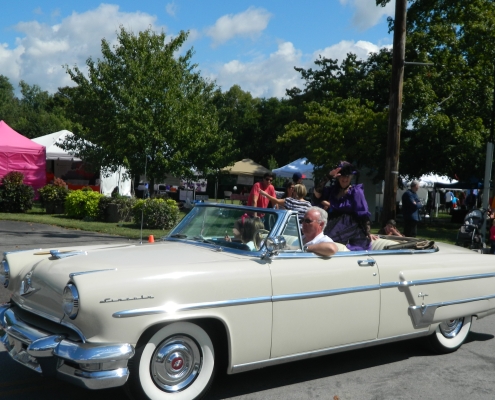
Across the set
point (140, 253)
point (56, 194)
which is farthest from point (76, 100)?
point (140, 253)

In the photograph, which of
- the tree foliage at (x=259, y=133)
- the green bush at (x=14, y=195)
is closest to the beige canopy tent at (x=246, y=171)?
the green bush at (x=14, y=195)

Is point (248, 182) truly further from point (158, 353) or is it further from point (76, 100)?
point (158, 353)

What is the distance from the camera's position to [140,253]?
495 centimetres

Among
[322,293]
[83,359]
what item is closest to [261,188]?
[322,293]

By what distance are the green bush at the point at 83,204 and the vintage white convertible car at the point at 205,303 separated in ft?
48.3

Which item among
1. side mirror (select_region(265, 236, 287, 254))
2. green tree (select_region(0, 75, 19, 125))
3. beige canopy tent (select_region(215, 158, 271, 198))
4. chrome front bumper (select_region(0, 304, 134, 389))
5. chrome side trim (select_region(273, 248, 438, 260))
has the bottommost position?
chrome front bumper (select_region(0, 304, 134, 389))

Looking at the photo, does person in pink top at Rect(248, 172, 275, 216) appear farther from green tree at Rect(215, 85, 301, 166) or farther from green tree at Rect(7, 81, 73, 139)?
green tree at Rect(215, 85, 301, 166)

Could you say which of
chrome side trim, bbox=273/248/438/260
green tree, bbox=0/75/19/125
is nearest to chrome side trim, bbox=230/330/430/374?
chrome side trim, bbox=273/248/438/260

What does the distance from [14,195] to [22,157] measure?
4325mm

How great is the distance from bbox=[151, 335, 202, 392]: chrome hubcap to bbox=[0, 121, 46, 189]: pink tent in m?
22.3

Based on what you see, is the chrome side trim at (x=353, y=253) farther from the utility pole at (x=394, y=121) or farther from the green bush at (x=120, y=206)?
the green bush at (x=120, y=206)

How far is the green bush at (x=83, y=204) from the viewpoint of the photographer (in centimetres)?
1991

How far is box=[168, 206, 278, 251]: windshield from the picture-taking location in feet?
16.9

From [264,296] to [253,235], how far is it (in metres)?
0.70
